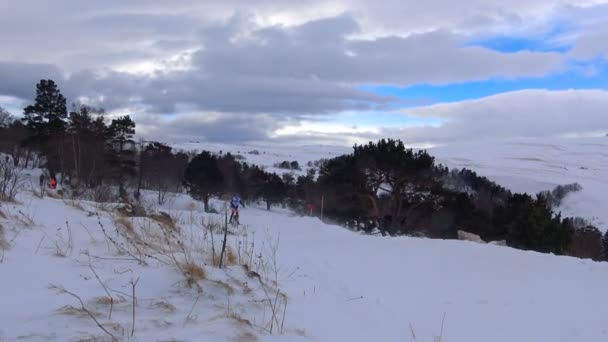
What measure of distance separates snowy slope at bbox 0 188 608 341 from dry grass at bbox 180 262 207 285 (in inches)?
3.3

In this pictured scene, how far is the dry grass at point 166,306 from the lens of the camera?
3314 millimetres

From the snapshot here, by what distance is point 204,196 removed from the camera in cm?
4428

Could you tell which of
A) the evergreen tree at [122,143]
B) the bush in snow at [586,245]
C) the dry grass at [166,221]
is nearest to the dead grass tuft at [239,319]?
the dry grass at [166,221]

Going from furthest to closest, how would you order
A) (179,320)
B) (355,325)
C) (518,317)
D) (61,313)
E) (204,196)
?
(204,196) < (518,317) < (355,325) < (179,320) < (61,313)

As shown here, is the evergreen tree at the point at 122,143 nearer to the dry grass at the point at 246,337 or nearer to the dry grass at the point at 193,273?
the dry grass at the point at 193,273

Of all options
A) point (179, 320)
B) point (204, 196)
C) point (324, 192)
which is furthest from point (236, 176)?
point (179, 320)

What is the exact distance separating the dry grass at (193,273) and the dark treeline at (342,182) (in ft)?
29.3

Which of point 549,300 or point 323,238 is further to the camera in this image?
point 323,238

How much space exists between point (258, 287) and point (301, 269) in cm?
168

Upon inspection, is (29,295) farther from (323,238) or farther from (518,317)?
(323,238)

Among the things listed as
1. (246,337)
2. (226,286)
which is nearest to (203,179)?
(226,286)

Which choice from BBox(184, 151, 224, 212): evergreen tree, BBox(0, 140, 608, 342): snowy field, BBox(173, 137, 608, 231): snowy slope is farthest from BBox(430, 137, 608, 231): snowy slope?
BBox(0, 140, 608, 342): snowy field

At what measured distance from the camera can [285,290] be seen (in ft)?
15.1

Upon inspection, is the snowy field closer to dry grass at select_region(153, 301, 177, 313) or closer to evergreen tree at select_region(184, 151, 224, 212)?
dry grass at select_region(153, 301, 177, 313)
